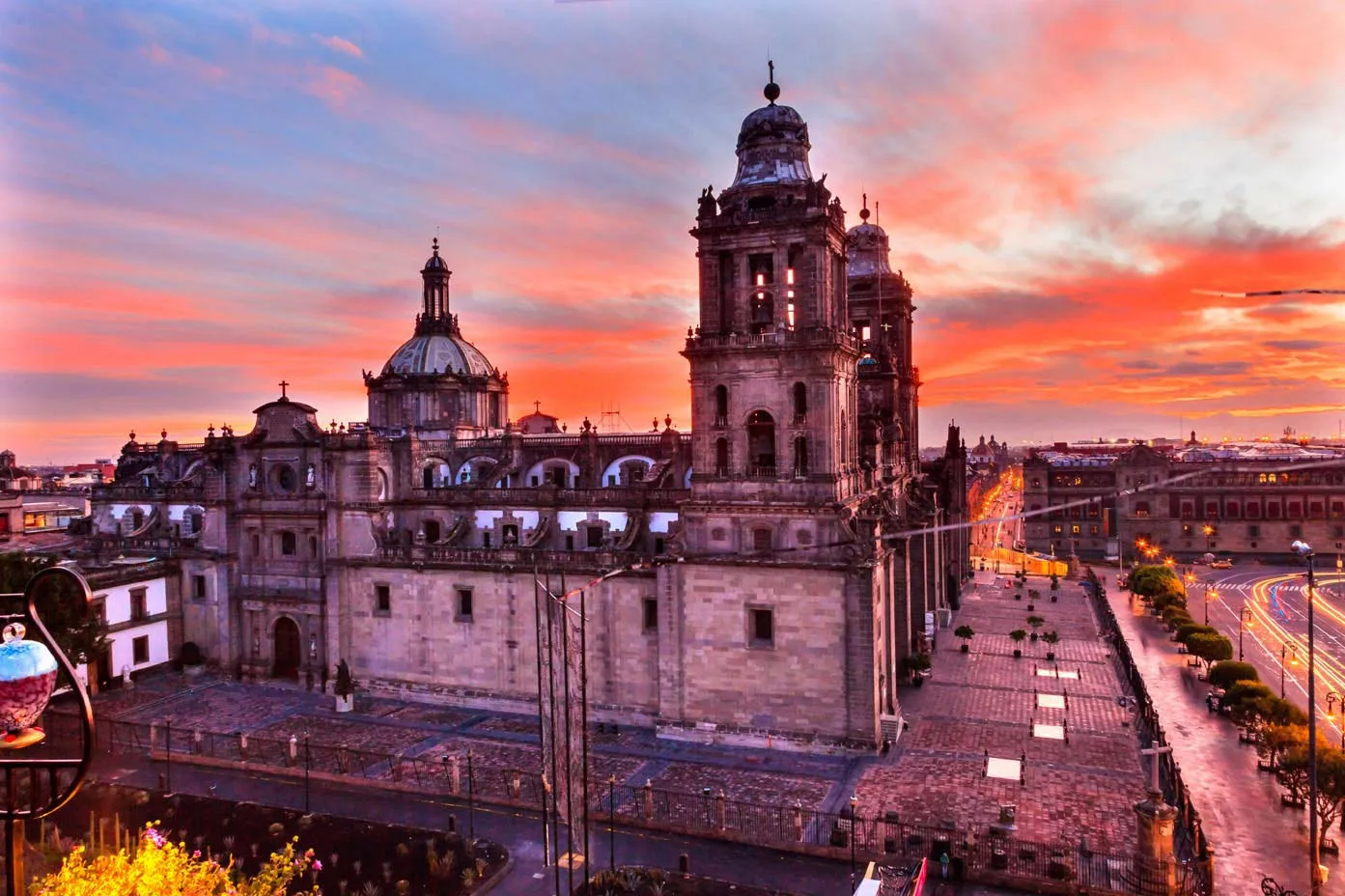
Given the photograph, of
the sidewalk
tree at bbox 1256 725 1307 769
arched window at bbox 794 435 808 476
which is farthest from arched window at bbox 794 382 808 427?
tree at bbox 1256 725 1307 769

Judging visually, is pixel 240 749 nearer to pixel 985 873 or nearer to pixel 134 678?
pixel 134 678

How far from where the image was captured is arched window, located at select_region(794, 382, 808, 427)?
38000 millimetres

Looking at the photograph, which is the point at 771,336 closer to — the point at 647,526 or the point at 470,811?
the point at 647,526

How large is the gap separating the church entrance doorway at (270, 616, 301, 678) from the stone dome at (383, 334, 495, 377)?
19406mm

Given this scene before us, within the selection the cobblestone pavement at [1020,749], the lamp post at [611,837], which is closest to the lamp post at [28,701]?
the lamp post at [611,837]

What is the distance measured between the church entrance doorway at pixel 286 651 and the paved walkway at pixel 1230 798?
143 ft

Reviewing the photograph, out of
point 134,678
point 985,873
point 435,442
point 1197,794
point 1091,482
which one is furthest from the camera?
point 1091,482

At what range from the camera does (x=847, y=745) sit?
36.7m

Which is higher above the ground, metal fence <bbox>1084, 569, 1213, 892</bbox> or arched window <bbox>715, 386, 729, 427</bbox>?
arched window <bbox>715, 386, 729, 427</bbox>

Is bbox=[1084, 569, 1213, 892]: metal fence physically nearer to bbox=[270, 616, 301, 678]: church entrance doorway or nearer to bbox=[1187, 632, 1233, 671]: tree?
bbox=[1187, 632, 1233, 671]: tree

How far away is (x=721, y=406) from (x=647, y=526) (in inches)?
352

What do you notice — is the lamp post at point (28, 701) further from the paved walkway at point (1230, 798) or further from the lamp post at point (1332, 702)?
the lamp post at point (1332, 702)

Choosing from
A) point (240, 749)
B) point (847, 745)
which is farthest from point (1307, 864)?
point (240, 749)

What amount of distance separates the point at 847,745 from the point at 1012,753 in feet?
22.2
